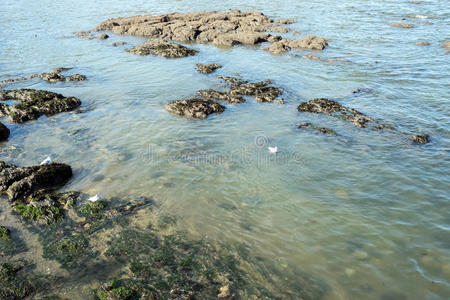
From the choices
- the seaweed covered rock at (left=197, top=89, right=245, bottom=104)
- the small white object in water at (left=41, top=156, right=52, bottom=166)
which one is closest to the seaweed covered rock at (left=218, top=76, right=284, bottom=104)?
the seaweed covered rock at (left=197, top=89, right=245, bottom=104)

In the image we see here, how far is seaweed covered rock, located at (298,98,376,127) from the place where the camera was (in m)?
12.5

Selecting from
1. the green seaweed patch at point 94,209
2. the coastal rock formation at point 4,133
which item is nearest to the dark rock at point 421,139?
the green seaweed patch at point 94,209

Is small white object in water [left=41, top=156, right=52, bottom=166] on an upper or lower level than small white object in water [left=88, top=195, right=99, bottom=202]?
upper

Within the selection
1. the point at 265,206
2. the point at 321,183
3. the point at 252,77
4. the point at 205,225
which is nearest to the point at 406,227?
the point at 321,183

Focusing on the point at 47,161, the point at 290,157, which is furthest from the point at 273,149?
the point at 47,161

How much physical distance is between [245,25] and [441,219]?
85.2 feet

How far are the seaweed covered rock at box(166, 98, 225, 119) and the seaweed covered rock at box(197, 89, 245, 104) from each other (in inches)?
29.5

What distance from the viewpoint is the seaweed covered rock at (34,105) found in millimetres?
13516

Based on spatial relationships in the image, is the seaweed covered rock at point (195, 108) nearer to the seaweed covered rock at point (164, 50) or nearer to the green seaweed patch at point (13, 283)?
the green seaweed patch at point (13, 283)

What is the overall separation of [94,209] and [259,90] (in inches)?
402

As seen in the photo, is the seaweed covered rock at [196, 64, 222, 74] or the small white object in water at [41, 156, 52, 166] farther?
the seaweed covered rock at [196, 64, 222, 74]

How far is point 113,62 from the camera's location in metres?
21.4

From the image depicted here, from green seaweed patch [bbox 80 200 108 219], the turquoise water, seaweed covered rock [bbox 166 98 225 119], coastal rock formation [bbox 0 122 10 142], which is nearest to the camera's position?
the turquoise water

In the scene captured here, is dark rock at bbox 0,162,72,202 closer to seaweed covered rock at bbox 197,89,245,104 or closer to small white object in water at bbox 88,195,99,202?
small white object in water at bbox 88,195,99,202
